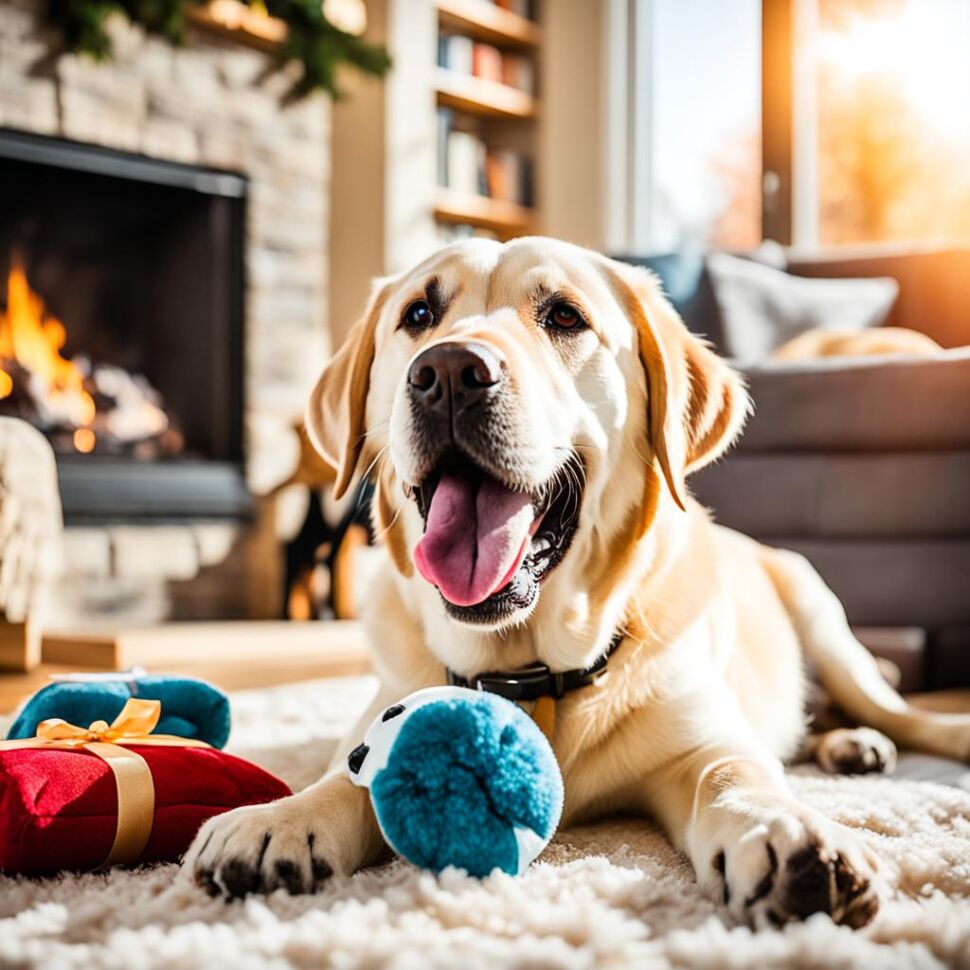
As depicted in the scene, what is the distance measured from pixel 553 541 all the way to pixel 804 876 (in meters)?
0.58

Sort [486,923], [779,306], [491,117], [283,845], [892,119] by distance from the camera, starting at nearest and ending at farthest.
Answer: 1. [486,923]
2. [283,845]
3. [779,306]
4. [892,119]
5. [491,117]

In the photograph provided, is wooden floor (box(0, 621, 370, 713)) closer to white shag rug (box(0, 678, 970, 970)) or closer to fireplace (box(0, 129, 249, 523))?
fireplace (box(0, 129, 249, 523))

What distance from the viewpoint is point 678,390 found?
5.17ft

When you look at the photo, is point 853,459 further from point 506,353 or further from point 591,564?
point 506,353

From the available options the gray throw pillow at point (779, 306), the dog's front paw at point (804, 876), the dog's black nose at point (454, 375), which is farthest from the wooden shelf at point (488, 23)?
the dog's front paw at point (804, 876)

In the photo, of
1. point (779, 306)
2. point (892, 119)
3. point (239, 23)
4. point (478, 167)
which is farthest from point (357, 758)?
point (892, 119)

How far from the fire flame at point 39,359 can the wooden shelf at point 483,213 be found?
218 cm

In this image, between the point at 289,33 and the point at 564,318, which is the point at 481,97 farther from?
the point at 564,318

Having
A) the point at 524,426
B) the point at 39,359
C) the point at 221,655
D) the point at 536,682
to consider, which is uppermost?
the point at 39,359

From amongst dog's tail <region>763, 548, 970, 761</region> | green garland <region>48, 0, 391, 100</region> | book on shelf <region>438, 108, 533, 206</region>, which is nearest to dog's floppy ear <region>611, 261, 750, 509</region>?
dog's tail <region>763, 548, 970, 761</region>

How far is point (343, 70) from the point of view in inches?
209

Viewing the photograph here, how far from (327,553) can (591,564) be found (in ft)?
10.1

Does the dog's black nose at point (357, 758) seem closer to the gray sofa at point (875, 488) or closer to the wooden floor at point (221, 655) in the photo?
the wooden floor at point (221, 655)

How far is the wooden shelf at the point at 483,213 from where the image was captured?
5.67m
